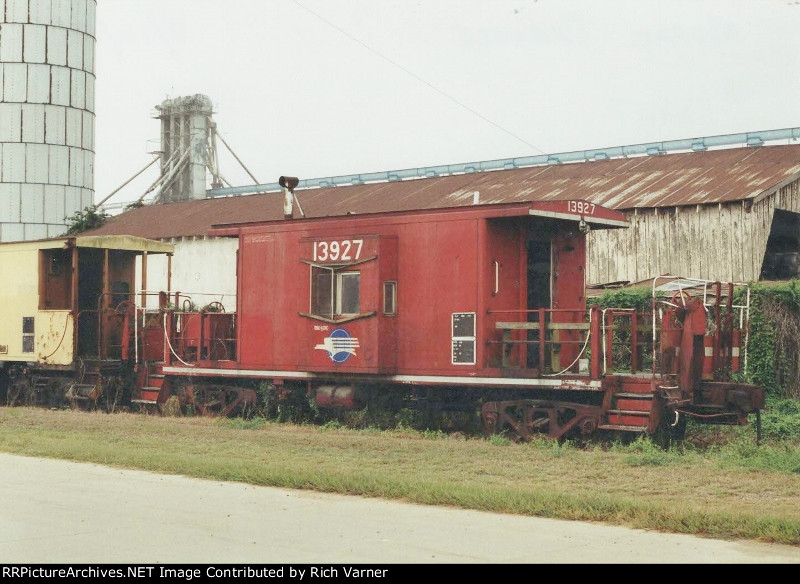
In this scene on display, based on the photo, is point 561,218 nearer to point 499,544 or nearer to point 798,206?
point 499,544

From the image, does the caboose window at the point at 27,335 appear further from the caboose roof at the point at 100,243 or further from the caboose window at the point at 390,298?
the caboose window at the point at 390,298

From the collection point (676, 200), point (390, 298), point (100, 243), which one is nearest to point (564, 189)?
point (676, 200)

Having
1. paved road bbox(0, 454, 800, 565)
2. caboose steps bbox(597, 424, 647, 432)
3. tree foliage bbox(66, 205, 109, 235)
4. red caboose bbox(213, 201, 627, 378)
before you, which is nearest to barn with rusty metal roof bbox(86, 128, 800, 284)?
red caboose bbox(213, 201, 627, 378)

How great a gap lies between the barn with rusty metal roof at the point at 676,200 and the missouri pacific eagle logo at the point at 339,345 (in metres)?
4.56

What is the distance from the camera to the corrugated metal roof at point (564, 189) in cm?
2844

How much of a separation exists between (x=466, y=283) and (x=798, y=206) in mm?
13583

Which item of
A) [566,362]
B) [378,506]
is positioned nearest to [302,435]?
[566,362]

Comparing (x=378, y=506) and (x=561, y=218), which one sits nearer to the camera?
(x=378, y=506)

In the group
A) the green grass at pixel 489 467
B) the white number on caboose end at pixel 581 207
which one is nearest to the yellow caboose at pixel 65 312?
the green grass at pixel 489 467

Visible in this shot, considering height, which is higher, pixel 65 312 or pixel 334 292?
pixel 334 292

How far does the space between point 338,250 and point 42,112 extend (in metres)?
33.1

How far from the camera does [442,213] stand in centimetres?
1811

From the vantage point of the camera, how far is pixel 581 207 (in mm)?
18094

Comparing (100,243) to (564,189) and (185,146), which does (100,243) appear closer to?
(564,189)
